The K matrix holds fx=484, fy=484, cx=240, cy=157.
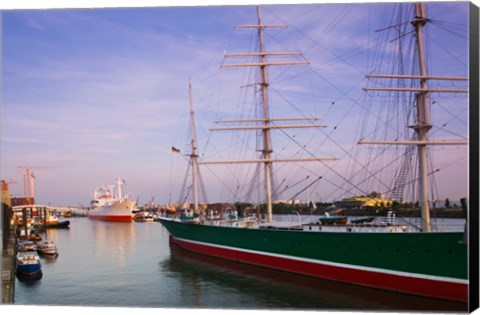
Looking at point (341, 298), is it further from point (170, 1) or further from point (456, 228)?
point (170, 1)

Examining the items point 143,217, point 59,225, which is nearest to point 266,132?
point 59,225

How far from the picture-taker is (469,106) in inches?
313

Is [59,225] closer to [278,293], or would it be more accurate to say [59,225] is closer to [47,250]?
[47,250]

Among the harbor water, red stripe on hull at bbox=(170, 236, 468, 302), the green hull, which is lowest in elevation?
the harbor water

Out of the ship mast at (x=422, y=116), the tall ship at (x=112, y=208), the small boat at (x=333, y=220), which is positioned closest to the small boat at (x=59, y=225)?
the tall ship at (x=112, y=208)

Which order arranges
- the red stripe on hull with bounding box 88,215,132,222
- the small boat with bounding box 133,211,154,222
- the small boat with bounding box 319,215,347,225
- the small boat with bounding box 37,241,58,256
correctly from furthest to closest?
the small boat with bounding box 133,211,154,222 < the red stripe on hull with bounding box 88,215,132,222 < the small boat with bounding box 37,241,58,256 < the small boat with bounding box 319,215,347,225

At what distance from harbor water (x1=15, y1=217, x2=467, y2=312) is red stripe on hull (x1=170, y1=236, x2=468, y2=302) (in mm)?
164

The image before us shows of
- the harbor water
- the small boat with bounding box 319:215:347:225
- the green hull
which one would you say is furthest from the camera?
the small boat with bounding box 319:215:347:225

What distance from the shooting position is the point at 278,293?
1154cm

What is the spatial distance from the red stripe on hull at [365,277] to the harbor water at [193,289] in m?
0.16

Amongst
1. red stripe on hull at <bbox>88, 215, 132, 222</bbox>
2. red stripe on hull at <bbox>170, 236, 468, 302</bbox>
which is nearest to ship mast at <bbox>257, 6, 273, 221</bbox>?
red stripe on hull at <bbox>170, 236, 468, 302</bbox>

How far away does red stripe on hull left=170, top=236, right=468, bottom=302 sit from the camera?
9758 millimetres

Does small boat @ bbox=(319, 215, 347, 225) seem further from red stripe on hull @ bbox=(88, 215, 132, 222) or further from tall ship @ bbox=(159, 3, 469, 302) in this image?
red stripe on hull @ bbox=(88, 215, 132, 222)

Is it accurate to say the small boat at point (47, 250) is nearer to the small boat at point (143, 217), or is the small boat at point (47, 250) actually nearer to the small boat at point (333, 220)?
the small boat at point (333, 220)
